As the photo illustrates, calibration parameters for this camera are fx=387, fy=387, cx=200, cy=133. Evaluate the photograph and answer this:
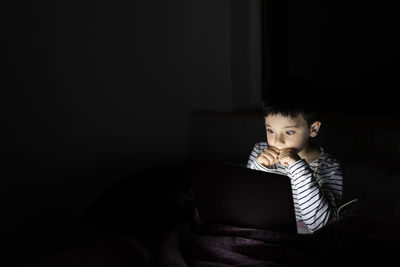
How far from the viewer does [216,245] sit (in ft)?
3.38

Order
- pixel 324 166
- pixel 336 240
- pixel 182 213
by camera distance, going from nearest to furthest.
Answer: pixel 336 240 → pixel 324 166 → pixel 182 213

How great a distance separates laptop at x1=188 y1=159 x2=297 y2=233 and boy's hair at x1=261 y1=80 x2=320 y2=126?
0.32 m

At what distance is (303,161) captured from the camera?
3.75ft

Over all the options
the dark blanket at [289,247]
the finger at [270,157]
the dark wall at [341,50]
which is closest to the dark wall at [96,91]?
the dark wall at [341,50]

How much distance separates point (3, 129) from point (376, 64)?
1.59m

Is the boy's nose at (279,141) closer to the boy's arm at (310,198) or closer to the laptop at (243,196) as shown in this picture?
the boy's arm at (310,198)

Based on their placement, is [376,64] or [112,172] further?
[112,172]

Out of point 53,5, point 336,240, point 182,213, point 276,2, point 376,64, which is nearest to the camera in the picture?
point 336,240

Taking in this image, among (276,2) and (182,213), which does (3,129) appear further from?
(276,2)

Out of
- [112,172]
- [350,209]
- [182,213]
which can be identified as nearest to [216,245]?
[182,213]

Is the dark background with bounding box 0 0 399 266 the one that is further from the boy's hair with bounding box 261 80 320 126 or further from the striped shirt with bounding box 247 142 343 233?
the striped shirt with bounding box 247 142 343 233

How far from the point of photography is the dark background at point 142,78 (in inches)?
61.1

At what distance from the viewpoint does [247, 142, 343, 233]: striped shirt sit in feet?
3.69

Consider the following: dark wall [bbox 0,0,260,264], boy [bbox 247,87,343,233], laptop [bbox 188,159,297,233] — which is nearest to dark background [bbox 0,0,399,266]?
dark wall [bbox 0,0,260,264]
